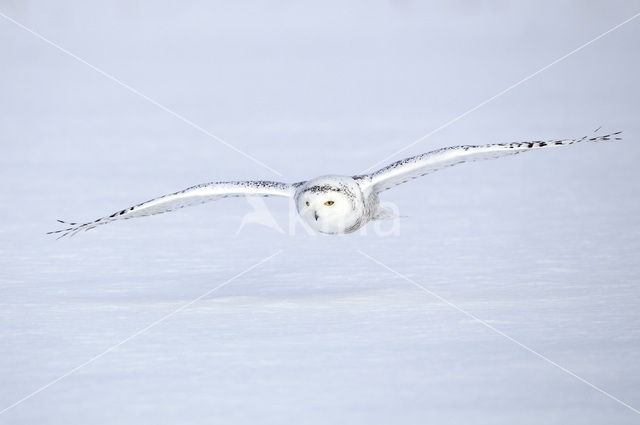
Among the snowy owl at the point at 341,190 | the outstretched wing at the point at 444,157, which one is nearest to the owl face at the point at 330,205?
the snowy owl at the point at 341,190

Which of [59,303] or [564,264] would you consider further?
[564,264]

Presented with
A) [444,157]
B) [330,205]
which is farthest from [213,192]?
[444,157]

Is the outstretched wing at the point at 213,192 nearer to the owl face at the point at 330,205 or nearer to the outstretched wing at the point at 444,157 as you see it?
the owl face at the point at 330,205

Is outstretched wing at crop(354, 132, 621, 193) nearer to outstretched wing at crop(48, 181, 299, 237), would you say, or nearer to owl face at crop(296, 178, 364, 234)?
owl face at crop(296, 178, 364, 234)

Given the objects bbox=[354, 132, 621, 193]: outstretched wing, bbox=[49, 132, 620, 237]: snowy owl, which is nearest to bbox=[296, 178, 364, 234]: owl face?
bbox=[49, 132, 620, 237]: snowy owl

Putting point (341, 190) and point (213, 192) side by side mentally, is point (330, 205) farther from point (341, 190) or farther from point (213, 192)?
point (213, 192)

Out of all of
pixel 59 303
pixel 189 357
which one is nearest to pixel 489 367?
pixel 189 357

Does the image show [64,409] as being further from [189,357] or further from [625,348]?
[625,348]
